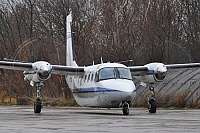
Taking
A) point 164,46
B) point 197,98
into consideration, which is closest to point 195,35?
point 164,46

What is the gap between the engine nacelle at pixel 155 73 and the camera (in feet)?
86.3

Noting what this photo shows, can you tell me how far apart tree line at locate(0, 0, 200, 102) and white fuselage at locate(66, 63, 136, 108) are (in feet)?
40.1

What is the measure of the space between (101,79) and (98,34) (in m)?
24.7

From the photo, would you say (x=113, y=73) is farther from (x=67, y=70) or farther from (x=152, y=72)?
(x=67, y=70)

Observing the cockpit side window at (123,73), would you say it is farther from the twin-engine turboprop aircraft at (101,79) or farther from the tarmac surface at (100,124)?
the tarmac surface at (100,124)

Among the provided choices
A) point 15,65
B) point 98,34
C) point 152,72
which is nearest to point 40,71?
point 15,65

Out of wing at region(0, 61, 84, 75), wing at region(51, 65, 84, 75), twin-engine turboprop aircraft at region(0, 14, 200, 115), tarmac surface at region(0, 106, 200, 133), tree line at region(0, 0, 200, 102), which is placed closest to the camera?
tarmac surface at region(0, 106, 200, 133)

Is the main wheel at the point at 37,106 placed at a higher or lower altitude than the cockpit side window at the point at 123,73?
lower

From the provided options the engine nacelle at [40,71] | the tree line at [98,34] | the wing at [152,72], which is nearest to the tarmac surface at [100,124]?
the engine nacelle at [40,71]

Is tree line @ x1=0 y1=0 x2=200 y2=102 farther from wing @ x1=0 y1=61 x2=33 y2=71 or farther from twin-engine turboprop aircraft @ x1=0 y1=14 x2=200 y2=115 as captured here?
wing @ x1=0 y1=61 x2=33 y2=71

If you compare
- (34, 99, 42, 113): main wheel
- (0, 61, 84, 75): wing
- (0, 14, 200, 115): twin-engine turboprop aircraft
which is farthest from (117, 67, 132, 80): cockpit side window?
(34, 99, 42, 113): main wheel

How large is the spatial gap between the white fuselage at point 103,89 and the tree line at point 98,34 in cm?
1221

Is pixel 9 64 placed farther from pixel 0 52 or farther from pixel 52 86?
pixel 0 52

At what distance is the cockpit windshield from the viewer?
23906 millimetres
